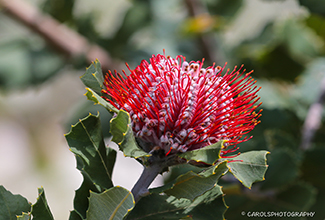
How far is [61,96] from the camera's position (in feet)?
16.0

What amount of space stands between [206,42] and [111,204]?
170cm

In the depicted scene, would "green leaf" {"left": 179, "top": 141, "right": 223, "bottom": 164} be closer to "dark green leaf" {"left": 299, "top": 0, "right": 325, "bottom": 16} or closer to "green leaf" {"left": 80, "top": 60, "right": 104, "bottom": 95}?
"green leaf" {"left": 80, "top": 60, "right": 104, "bottom": 95}

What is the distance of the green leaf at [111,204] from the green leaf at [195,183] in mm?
64

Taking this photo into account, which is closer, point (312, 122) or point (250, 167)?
point (250, 167)

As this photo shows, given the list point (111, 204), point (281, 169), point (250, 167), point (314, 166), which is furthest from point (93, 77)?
point (314, 166)

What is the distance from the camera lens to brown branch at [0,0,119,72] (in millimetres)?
2002

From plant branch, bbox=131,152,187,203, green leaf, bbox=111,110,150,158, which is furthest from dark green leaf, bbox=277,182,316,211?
green leaf, bbox=111,110,150,158

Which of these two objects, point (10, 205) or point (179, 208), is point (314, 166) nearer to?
point (179, 208)

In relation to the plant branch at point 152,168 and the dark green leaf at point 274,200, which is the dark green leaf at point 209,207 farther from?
the dark green leaf at point 274,200

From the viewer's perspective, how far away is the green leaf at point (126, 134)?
23.7 inches

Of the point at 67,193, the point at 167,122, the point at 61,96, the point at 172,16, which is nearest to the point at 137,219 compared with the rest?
the point at 167,122

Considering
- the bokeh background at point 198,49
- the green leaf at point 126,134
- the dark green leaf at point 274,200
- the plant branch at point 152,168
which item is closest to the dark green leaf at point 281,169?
the dark green leaf at point 274,200

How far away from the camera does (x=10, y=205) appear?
704 mm

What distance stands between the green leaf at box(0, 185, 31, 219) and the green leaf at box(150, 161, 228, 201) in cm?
29
